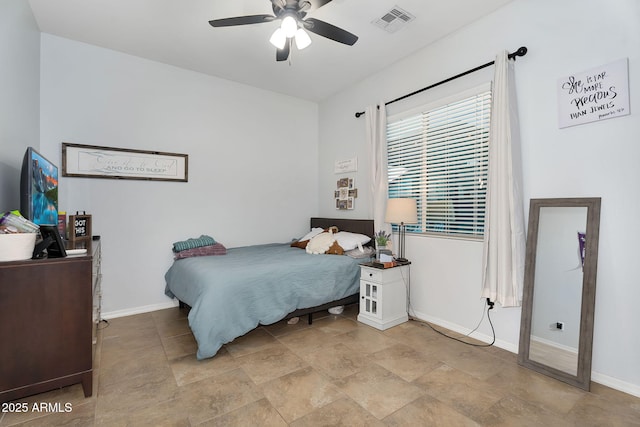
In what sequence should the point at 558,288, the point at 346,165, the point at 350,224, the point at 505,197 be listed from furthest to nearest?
the point at 346,165 → the point at 350,224 → the point at 505,197 → the point at 558,288

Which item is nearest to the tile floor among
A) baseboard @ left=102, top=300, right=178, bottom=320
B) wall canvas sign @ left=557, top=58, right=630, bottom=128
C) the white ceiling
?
baseboard @ left=102, top=300, right=178, bottom=320

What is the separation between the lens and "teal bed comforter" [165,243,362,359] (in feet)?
7.55

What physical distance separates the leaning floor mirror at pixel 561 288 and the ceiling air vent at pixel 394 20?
188 cm

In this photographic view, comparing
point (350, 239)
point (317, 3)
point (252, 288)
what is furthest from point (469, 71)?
point (252, 288)

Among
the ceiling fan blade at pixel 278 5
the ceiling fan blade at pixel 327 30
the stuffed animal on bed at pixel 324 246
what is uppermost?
the ceiling fan blade at pixel 278 5

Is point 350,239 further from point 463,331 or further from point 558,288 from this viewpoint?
point 558,288

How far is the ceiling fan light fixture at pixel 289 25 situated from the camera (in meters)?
2.06

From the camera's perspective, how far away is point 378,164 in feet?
11.6

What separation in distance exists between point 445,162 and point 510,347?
173cm

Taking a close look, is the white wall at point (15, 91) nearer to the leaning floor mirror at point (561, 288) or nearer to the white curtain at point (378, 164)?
the white curtain at point (378, 164)

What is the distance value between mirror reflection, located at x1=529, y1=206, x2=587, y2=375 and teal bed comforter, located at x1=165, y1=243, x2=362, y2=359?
5.30 ft

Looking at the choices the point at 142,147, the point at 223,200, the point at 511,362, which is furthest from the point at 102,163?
the point at 511,362

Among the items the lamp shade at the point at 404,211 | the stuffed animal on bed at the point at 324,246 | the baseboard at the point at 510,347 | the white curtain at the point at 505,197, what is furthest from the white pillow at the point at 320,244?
the white curtain at the point at 505,197

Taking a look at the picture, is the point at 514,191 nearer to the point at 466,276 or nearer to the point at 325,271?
the point at 466,276
